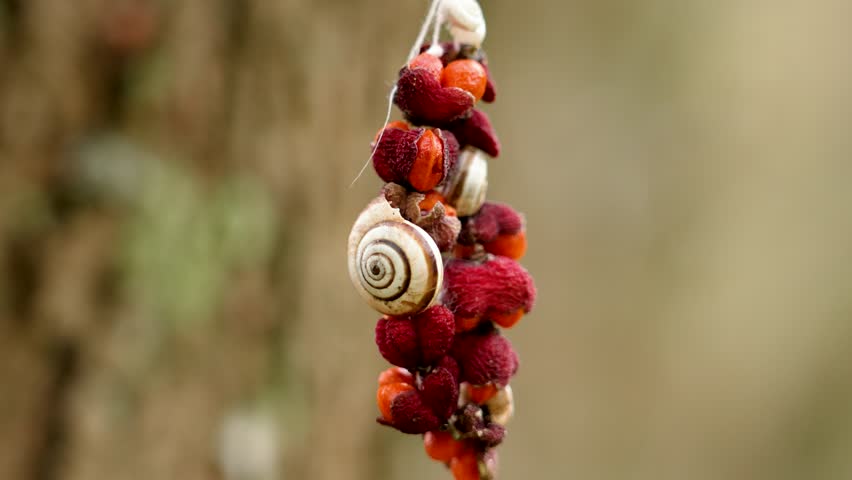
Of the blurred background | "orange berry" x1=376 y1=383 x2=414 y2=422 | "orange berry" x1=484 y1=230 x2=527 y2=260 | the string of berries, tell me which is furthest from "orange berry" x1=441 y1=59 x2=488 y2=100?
the blurred background

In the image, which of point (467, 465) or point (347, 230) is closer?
point (467, 465)

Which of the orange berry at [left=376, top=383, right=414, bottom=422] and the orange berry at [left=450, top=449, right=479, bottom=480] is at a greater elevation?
the orange berry at [left=376, top=383, right=414, bottom=422]

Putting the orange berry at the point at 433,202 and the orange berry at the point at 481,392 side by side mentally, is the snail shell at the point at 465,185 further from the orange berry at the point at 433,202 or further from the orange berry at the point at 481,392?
the orange berry at the point at 481,392

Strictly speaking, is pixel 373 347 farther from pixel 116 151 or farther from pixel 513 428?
pixel 116 151

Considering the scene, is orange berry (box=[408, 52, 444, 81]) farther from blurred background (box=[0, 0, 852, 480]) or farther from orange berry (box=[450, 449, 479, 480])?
blurred background (box=[0, 0, 852, 480])

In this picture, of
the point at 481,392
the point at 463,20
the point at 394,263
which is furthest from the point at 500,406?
the point at 463,20

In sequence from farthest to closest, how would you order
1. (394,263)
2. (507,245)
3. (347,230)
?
(347,230)
(507,245)
(394,263)

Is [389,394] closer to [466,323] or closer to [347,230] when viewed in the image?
[466,323]

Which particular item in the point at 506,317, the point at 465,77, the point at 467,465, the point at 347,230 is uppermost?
the point at 465,77
